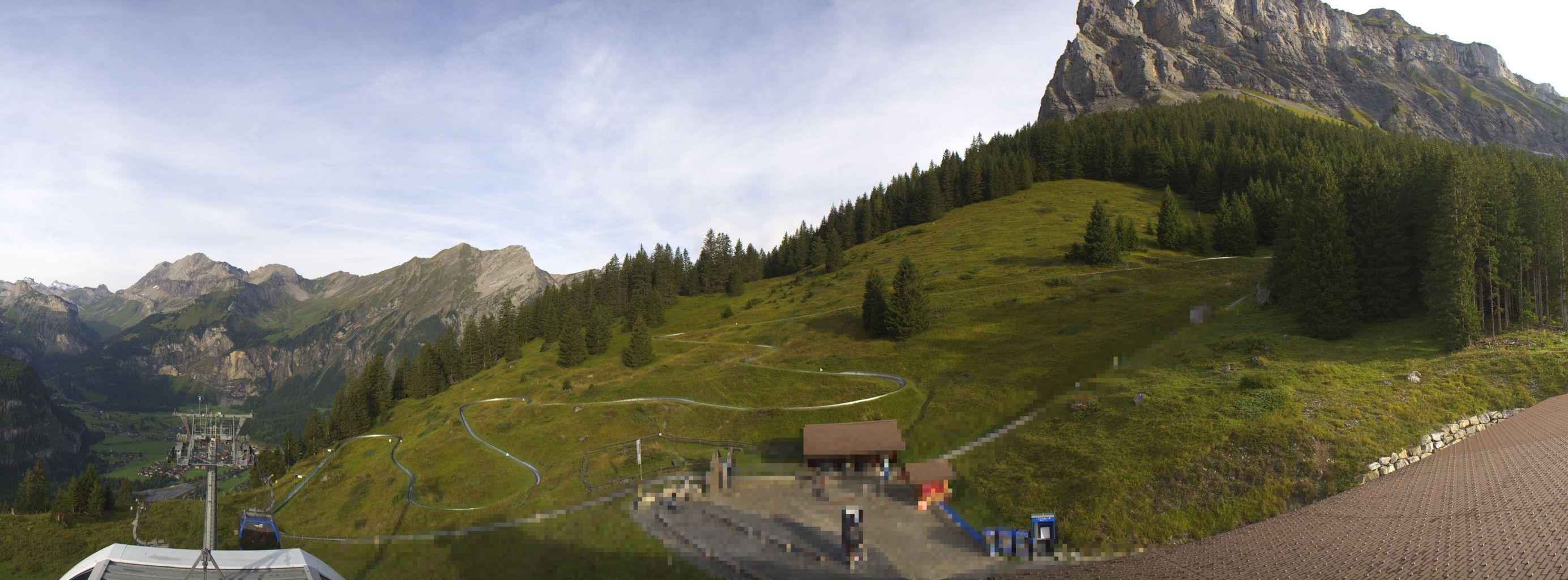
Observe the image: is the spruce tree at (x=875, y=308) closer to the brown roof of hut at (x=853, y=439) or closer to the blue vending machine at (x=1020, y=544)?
the brown roof of hut at (x=853, y=439)

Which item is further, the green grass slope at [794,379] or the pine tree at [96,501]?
the pine tree at [96,501]

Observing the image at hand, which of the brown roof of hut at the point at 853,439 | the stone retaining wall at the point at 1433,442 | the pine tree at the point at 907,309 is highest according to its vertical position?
the pine tree at the point at 907,309

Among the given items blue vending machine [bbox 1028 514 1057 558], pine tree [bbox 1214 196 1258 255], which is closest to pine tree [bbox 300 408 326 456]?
blue vending machine [bbox 1028 514 1057 558]

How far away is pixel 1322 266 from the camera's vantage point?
4462 centimetres

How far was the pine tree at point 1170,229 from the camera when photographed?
85.9 meters

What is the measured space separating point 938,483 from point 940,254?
7134 centimetres

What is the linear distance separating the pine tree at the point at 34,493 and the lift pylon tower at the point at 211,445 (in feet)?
284

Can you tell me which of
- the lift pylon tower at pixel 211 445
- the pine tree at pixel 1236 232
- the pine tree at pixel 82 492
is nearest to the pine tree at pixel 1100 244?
the pine tree at pixel 1236 232

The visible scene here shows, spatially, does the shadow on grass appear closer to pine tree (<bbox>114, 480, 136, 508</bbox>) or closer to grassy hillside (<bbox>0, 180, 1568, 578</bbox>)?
grassy hillside (<bbox>0, 180, 1568, 578</bbox>)

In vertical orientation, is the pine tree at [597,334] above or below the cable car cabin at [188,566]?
above

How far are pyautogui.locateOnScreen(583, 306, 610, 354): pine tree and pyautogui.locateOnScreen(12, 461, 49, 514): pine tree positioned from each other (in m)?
64.3

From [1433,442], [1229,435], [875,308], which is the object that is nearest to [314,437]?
[875,308]

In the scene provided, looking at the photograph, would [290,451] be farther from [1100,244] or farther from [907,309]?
[1100,244]

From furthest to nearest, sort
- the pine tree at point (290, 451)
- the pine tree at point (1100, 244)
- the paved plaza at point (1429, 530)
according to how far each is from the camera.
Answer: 1. the pine tree at point (290, 451)
2. the pine tree at point (1100, 244)
3. the paved plaza at point (1429, 530)
